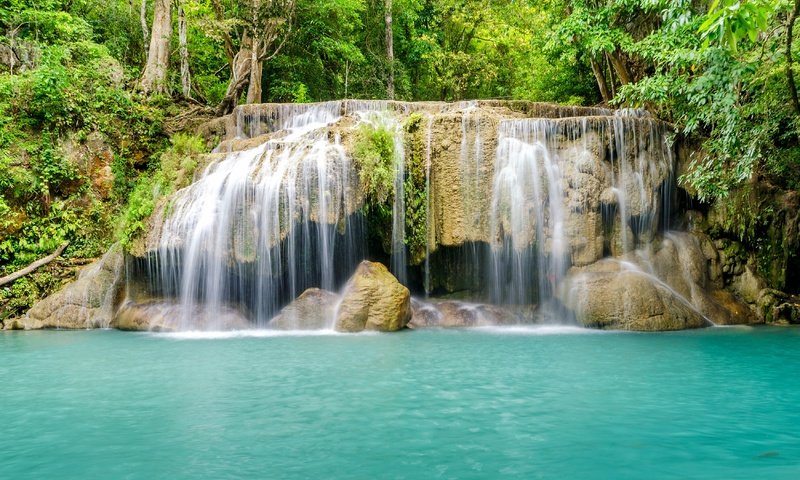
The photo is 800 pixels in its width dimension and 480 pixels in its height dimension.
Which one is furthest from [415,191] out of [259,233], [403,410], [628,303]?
[403,410]

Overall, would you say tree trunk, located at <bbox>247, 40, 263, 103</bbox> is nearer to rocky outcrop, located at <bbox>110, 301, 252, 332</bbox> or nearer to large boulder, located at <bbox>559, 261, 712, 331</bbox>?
rocky outcrop, located at <bbox>110, 301, 252, 332</bbox>

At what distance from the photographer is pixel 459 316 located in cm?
1216

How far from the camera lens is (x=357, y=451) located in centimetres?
453

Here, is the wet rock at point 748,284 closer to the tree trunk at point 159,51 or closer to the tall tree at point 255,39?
the tall tree at point 255,39

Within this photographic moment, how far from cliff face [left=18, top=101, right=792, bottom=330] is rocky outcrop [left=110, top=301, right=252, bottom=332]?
0.06 meters

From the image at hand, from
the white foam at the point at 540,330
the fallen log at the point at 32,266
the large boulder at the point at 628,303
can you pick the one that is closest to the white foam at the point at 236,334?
the white foam at the point at 540,330

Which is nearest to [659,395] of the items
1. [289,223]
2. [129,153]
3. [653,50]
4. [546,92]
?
[289,223]

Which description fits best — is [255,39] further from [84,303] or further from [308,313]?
[308,313]

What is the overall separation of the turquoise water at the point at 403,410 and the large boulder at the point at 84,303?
2.66 m

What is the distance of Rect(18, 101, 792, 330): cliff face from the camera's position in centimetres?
1186

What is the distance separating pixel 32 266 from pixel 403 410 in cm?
1122

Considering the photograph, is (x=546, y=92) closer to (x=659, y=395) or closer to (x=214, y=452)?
(x=659, y=395)

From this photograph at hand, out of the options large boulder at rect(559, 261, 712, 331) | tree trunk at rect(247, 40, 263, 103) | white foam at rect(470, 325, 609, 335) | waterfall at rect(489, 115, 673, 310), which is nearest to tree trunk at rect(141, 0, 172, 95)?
tree trunk at rect(247, 40, 263, 103)

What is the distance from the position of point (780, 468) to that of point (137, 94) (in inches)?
704
